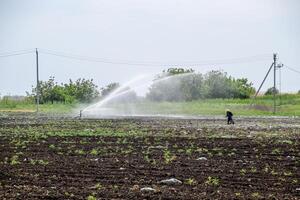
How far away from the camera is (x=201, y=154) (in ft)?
56.4

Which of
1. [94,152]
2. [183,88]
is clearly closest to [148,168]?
[94,152]

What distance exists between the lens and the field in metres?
10.9

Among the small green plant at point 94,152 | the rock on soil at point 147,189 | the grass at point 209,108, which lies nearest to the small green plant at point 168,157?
the small green plant at point 94,152

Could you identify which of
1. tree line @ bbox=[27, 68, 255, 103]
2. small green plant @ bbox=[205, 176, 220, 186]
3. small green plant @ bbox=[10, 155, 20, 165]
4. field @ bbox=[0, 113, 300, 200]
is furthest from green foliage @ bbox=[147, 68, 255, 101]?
small green plant @ bbox=[205, 176, 220, 186]

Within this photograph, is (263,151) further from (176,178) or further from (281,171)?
(176,178)

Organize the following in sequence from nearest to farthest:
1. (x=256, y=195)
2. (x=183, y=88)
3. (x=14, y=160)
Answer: (x=256, y=195) < (x=14, y=160) < (x=183, y=88)

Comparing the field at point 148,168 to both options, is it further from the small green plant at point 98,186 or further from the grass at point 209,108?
the grass at point 209,108

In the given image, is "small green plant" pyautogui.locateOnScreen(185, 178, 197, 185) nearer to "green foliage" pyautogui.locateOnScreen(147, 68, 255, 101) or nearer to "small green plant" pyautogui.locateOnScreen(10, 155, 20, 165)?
"small green plant" pyautogui.locateOnScreen(10, 155, 20, 165)

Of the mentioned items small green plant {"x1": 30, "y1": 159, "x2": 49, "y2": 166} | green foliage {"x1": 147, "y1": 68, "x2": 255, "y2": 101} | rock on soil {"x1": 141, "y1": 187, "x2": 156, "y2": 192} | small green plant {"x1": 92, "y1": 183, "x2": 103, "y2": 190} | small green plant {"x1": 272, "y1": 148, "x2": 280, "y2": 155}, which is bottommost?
rock on soil {"x1": 141, "y1": 187, "x2": 156, "y2": 192}

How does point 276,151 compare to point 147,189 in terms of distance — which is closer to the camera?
point 147,189

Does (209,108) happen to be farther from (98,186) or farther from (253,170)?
(98,186)

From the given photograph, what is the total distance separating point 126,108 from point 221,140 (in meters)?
40.6

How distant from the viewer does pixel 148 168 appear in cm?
1394

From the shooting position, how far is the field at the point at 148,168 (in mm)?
10875
